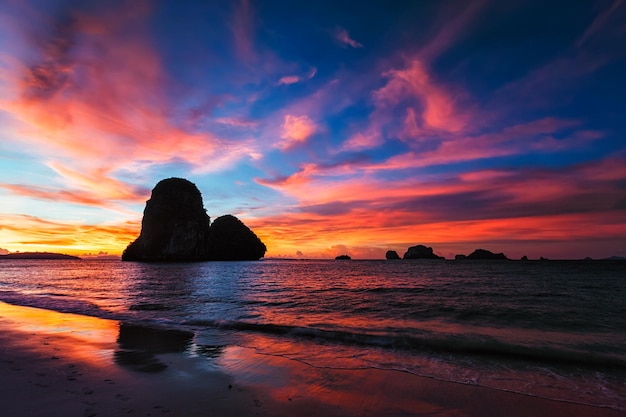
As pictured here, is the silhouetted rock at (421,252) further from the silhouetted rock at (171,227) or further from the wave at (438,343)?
the wave at (438,343)

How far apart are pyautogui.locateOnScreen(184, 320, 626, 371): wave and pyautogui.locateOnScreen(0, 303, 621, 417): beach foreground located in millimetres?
3260

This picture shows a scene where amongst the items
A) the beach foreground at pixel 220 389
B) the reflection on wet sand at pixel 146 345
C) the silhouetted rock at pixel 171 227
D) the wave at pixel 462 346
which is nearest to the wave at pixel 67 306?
the reflection on wet sand at pixel 146 345

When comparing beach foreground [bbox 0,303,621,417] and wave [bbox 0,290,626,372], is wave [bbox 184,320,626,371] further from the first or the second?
beach foreground [bbox 0,303,621,417]

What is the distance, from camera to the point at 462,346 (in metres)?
10.6

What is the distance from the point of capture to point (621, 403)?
638 cm

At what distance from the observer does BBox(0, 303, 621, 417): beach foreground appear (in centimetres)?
534

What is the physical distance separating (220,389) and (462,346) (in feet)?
26.8

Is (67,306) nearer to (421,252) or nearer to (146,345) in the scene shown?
(146,345)

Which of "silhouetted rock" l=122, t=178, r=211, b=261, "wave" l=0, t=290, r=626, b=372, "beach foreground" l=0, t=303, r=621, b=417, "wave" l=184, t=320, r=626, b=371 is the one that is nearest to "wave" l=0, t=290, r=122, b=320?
"wave" l=0, t=290, r=626, b=372

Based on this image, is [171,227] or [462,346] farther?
[171,227]

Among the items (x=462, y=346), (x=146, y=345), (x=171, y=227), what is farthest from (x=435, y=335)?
(x=171, y=227)

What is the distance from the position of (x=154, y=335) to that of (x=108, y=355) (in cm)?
322

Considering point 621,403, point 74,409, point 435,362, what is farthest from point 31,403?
point 621,403

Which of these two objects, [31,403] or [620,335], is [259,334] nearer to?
[31,403]
